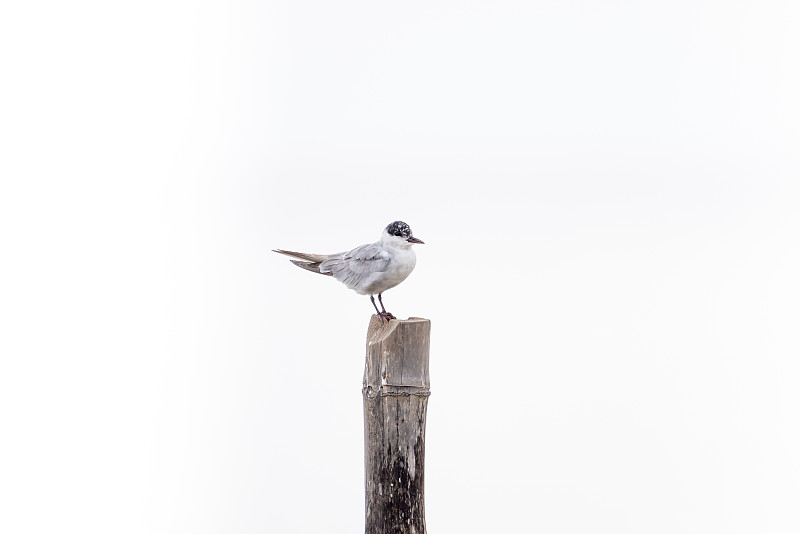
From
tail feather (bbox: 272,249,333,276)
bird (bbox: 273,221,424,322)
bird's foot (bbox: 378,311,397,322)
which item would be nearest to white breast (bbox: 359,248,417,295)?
bird (bbox: 273,221,424,322)

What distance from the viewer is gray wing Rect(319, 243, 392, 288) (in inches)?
176

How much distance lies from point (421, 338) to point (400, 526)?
2.92ft

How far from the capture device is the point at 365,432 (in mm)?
4535

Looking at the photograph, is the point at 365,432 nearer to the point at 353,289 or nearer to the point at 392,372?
the point at 392,372

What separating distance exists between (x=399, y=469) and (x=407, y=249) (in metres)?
1.04

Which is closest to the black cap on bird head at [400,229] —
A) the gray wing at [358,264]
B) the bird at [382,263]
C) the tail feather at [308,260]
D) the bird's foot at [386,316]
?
the bird at [382,263]

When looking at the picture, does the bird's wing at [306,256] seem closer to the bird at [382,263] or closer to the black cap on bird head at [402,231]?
the bird at [382,263]

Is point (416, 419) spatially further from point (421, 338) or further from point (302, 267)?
point (302, 267)

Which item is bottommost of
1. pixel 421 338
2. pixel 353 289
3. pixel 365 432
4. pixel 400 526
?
pixel 400 526

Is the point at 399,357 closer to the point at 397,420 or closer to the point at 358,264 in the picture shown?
the point at 397,420

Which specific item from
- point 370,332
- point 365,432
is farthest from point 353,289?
point 365,432

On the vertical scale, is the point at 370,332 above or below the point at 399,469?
above

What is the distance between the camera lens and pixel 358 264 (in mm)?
4551

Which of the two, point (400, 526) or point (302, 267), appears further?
point (302, 267)
